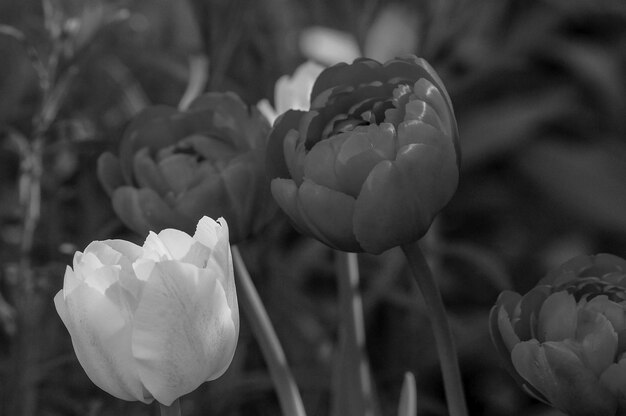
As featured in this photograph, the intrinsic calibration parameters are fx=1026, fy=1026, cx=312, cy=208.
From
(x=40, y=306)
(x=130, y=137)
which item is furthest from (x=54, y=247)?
(x=130, y=137)

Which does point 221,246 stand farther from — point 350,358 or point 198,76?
point 198,76

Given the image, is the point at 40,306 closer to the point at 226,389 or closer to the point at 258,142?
the point at 226,389

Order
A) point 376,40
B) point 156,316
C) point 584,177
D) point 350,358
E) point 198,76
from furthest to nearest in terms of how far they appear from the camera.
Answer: point 584,177 → point 376,40 → point 198,76 → point 350,358 → point 156,316

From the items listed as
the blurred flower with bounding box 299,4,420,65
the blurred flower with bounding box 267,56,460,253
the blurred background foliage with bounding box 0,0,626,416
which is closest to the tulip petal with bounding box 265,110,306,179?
the blurred flower with bounding box 267,56,460,253

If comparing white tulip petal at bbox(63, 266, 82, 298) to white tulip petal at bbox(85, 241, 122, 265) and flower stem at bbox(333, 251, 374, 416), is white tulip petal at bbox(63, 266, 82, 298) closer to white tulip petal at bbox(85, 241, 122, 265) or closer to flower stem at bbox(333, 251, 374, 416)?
white tulip petal at bbox(85, 241, 122, 265)

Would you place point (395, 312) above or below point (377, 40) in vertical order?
below

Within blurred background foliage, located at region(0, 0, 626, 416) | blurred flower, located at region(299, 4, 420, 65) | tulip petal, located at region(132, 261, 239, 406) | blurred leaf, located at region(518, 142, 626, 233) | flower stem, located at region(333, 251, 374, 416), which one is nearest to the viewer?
tulip petal, located at region(132, 261, 239, 406)

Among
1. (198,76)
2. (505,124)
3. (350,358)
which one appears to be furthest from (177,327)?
(505,124)
